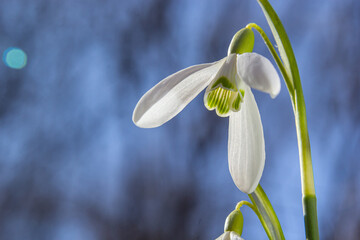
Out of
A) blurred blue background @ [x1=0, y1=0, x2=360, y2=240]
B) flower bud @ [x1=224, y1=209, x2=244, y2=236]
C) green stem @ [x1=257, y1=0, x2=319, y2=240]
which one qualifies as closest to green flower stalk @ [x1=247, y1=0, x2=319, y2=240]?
green stem @ [x1=257, y1=0, x2=319, y2=240]

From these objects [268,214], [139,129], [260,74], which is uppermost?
[139,129]

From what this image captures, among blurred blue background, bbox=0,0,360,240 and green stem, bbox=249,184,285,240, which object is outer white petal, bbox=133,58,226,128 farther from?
blurred blue background, bbox=0,0,360,240

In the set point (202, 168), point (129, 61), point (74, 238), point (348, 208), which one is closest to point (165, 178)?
point (202, 168)

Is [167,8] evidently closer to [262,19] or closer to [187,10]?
[187,10]

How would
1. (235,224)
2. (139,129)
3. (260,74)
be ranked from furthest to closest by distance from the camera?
1. (139,129)
2. (235,224)
3. (260,74)

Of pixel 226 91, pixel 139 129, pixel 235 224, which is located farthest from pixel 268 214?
pixel 139 129

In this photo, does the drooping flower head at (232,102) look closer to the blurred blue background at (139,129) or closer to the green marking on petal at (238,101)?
the green marking on petal at (238,101)

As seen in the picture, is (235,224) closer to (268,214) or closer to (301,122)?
(268,214)
